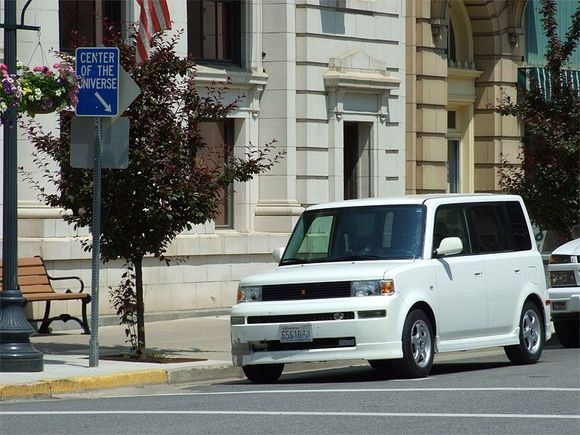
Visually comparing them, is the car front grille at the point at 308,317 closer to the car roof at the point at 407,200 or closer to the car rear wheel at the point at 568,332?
the car roof at the point at 407,200

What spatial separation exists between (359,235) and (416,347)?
152 centimetres

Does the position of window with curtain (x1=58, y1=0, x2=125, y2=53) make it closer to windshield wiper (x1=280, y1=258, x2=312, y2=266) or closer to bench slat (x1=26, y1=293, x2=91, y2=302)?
bench slat (x1=26, y1=293, x2=91, y2=302)

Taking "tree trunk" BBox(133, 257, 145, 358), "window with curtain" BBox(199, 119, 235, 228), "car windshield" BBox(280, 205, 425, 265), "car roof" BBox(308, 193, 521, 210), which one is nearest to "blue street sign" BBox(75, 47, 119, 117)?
"tree trunk" BBox(133, 257, 145, 358)

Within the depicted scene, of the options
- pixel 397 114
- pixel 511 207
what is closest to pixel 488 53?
pixel 397 114

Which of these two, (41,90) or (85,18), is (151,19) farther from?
(41,90)

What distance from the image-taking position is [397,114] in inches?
1174

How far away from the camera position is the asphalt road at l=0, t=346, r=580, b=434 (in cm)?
1181

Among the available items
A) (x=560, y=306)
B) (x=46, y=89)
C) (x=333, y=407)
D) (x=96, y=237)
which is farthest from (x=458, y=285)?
(x=46, y=89)

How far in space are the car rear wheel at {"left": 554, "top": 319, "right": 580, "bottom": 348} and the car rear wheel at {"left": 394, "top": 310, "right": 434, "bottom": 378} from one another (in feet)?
16.5

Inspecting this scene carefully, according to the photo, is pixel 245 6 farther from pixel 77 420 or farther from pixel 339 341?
pixel 77 420

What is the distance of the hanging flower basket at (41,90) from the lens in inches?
627

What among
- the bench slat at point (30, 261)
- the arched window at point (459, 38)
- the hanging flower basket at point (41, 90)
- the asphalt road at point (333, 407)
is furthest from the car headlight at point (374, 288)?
the arched window at point (459, 38)

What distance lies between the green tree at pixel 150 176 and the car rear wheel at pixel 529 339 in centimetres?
365

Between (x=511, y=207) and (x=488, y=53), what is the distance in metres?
16.3
